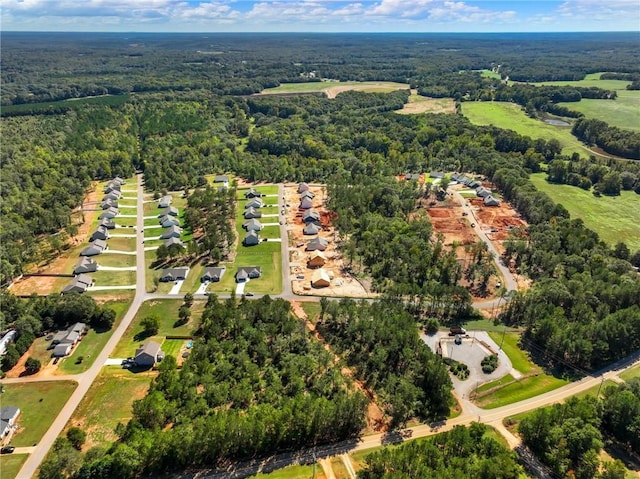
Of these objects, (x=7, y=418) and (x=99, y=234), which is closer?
(x=7, y=418)

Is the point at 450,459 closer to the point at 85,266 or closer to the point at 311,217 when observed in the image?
the point at 311,217

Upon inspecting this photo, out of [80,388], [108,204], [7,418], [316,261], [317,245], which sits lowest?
[80,388]

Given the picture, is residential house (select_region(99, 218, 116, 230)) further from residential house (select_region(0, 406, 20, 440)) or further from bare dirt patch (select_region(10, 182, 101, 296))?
residential house (select_region(0, 406, 20, 440))

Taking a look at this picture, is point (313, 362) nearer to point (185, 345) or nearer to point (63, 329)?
point (185, 345)

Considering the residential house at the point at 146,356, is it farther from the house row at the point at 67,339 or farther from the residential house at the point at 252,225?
the residential house at the point at 252,225

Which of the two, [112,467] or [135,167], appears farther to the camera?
[135,167]

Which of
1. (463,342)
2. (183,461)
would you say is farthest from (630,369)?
(183,461)

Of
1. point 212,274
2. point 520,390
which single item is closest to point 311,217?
point 212,274
